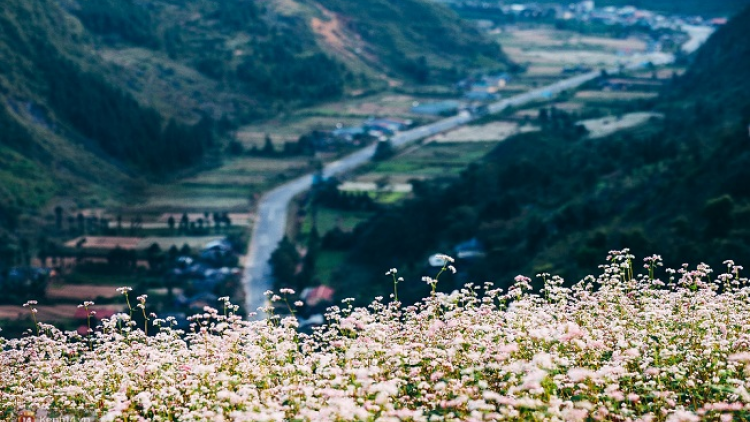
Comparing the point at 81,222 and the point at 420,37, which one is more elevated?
the point at 420,37

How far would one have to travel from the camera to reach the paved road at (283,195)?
40.9m

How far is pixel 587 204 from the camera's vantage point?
37.7 meters

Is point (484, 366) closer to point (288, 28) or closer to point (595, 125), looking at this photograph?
point (595, 125)

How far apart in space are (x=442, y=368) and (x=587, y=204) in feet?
99.5

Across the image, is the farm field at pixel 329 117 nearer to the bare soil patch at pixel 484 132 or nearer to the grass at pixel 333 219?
the bare soil patch at pixel 484 132

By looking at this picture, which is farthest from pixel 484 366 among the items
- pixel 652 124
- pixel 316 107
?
pixel 316 107

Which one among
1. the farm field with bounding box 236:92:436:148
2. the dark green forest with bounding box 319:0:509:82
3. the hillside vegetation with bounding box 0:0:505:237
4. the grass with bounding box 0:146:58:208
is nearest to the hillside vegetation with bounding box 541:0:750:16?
the dark green forest with bounding box 319:0:509:82

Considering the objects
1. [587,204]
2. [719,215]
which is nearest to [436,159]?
[587,204]

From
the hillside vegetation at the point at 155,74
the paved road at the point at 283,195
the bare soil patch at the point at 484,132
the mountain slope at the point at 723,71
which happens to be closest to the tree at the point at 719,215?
the paved road at the point at 283,195

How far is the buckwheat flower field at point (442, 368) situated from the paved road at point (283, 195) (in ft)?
76.9

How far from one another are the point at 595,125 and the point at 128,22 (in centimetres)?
4191

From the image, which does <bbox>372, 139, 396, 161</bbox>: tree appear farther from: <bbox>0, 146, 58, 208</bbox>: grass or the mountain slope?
<bbox>0, 146, 58, 208</bbox>: grass

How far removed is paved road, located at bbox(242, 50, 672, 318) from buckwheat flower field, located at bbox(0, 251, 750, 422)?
76.9 feet

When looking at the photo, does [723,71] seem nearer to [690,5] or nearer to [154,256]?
[154,256]
